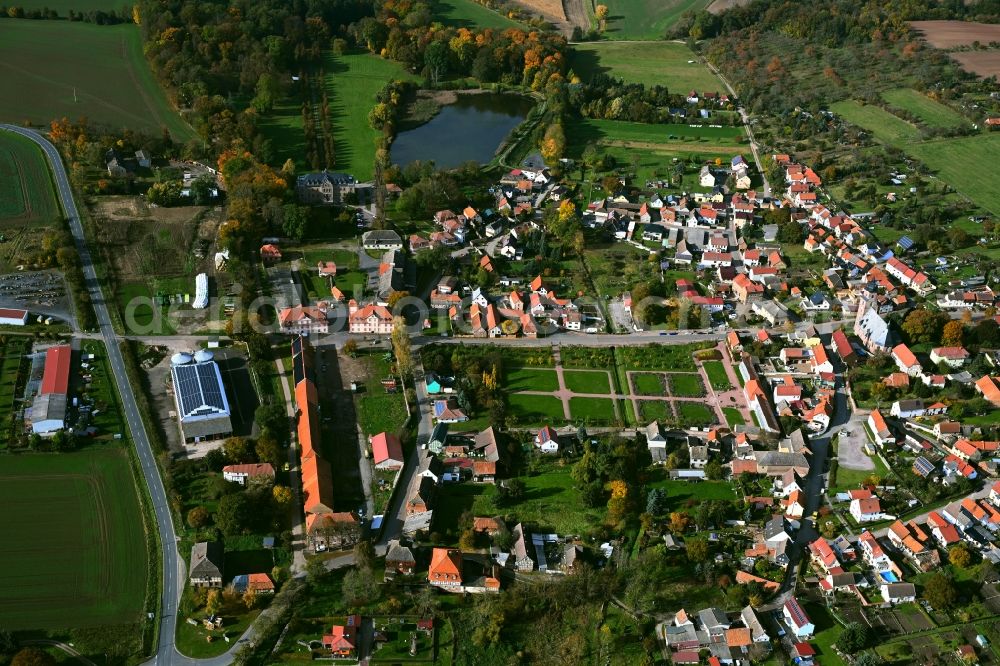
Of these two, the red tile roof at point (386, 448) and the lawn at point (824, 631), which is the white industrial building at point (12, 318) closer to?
the red tile roof at point (386, 448)

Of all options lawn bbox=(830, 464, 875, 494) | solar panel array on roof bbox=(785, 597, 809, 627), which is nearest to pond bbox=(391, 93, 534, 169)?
lawn bbox=(830, 464, 875, 494)

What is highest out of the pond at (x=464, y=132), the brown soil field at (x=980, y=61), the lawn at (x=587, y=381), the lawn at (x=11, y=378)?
the brown soil field at (x=980, y=61)

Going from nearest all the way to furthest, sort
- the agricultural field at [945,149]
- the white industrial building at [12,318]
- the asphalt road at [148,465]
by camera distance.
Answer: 1. the asphalt road at [148,465]
2. the white industrial building at [12,318]
3. the agricultural field at [945,149]

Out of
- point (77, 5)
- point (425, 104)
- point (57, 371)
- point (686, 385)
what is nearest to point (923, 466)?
point (686, 385)

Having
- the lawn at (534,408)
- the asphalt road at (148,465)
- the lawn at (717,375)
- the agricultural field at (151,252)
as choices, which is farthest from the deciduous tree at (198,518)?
the lawn at (717,375)

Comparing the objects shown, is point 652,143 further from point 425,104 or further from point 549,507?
point 549,507

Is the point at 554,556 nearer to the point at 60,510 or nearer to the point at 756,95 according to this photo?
the point at 60,510

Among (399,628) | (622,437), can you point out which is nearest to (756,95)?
(622,437)
